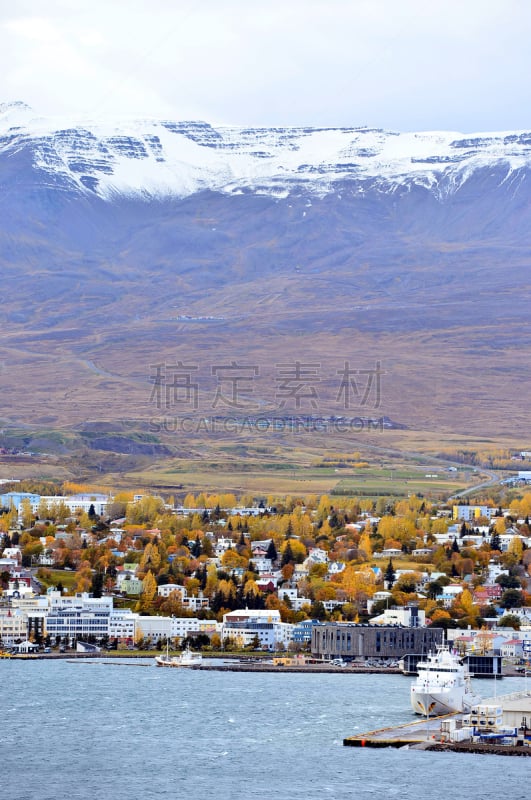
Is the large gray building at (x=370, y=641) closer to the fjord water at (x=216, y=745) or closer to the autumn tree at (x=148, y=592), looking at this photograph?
the fjord water at (x=216, y=745)

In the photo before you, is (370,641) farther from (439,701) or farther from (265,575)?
(439,701)

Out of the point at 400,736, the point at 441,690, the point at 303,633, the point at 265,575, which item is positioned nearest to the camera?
the point at 400,736

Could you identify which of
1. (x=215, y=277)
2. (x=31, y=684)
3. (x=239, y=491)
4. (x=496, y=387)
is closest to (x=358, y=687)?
(x=31, y=684)

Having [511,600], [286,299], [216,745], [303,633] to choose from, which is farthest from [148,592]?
[286,299]

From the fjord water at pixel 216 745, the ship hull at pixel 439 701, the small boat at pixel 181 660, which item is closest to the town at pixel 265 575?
the small boat at pixel 181 660

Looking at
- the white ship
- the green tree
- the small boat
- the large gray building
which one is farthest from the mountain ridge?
the white ship

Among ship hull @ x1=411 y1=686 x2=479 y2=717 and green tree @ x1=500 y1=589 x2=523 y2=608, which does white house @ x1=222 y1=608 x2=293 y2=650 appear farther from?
ship hull @ x1=411 y1=686 x2=479 y2=717

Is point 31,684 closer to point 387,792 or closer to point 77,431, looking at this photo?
point 387,792
